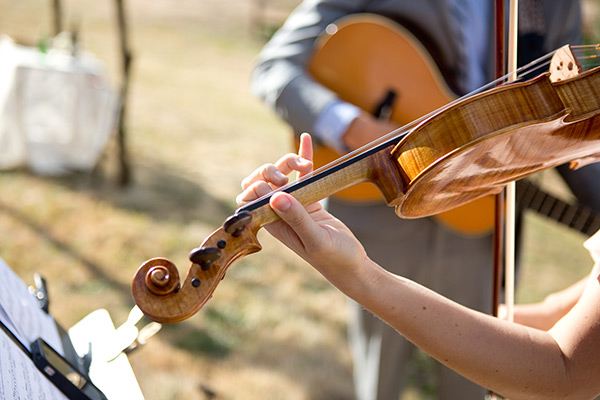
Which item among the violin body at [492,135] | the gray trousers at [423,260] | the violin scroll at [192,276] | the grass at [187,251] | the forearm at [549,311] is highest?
the violin body at [492,135]

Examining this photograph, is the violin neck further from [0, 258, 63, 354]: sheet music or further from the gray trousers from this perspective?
the gray trousers

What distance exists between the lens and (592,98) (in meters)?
0.84

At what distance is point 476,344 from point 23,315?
62cm

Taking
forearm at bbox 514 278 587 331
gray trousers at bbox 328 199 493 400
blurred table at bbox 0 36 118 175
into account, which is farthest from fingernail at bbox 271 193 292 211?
blurred table at bbox 0 36 118 175

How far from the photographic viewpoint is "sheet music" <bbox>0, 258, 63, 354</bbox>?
0.82 meters

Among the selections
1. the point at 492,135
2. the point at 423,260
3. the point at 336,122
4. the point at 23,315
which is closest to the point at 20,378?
the point at 23,315

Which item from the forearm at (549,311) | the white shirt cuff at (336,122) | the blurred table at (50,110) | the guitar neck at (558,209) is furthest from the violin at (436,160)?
the blurred table at (50,110)

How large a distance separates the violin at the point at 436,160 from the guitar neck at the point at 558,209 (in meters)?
0.66

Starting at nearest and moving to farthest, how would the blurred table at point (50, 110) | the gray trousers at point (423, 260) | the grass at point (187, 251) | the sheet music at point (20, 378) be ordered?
the sheet music at point (20, 378) → the gray trousers at point (423, 260) → the grass at point (187, 251) → the blurred table at point (50, 110)

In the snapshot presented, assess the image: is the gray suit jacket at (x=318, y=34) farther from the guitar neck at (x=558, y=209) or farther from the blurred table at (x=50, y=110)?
the blurred table at (x=50, y=110)

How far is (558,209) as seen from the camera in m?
1.57

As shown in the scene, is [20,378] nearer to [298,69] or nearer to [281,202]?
[281,202]

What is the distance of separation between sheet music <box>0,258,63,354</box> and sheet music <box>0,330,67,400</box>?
0.04m

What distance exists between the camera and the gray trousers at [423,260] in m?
1.78
